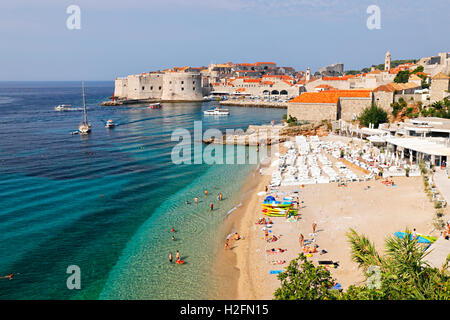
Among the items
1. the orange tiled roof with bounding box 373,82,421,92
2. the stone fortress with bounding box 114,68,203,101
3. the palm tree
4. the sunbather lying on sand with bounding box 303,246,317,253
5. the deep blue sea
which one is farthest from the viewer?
the stone fortress with bounding box 114,68,203,101

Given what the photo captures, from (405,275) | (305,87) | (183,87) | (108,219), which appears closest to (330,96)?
(108,219)

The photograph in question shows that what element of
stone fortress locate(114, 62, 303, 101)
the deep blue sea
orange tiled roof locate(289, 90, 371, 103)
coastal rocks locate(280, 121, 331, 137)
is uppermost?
stone fortress locate(114, 62, 303, 101)

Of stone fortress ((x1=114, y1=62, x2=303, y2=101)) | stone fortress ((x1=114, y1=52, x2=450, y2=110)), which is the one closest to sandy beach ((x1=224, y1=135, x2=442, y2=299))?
stone fortress ((x1=114, y1=52, x2=450, y2=110))

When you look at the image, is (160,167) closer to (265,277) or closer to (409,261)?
(265,277)

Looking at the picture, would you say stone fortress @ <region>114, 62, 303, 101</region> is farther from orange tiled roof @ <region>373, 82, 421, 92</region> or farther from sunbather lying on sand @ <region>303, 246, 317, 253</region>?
sunbather lying on sand @ <region>303, 246, 317, 253</region>

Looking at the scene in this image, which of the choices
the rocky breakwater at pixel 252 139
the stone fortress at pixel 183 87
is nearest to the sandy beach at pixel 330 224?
the rocky breakwater at pixel 252 139

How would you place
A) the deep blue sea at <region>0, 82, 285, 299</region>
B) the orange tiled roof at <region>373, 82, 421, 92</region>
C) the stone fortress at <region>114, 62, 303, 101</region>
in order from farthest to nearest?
the stone fortress at <region>114, 62, 303, 101</region>, the orange tiled roof at <region>373, 82, 421, 92</region>, the deep blue sea at <region>0, 82, 285, 299</region>

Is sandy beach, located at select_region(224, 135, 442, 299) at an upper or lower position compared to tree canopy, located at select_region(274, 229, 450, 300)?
lower
